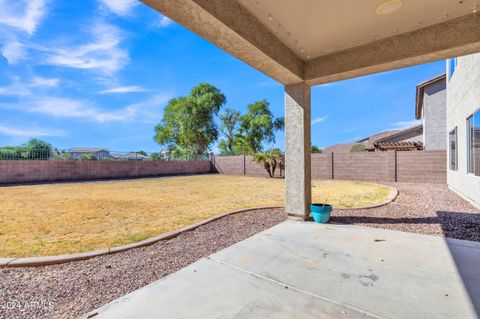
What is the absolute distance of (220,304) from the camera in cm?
175

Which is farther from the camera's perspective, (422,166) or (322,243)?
(422,166)

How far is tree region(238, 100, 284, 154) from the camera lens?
25.4 meters

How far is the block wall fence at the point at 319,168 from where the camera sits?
10055 millimetres

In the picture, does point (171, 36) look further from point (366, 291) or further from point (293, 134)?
point (366, 291)

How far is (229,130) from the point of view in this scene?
26.6 m

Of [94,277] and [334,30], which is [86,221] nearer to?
[94,277]

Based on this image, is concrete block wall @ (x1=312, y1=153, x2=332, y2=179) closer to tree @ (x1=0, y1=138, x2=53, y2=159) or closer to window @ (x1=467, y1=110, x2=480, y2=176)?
window @ (x1=467, y1=110, x2=480, y2=176)

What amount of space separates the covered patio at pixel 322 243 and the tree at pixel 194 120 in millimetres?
19653

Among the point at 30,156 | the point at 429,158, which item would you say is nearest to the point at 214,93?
the point at 30,156

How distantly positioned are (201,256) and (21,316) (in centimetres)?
159

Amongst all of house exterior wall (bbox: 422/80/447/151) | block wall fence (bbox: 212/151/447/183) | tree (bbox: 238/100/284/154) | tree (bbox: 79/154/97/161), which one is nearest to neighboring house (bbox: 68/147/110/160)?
tree (bbox: 79/154/97/161)

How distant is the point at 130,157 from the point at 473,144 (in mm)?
16884

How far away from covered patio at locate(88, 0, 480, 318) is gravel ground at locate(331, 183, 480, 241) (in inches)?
18.6

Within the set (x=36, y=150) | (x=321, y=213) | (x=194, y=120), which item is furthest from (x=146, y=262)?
(x=194, y=120)
